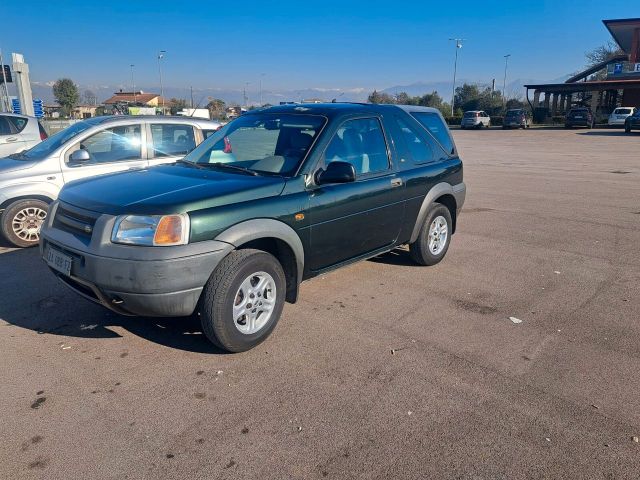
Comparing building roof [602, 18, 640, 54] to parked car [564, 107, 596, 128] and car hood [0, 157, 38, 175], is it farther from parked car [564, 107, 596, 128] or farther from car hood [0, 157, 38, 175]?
car hood [0, 157, 38, 175]

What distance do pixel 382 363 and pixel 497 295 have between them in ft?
6.29

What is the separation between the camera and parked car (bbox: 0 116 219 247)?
20.6 feet

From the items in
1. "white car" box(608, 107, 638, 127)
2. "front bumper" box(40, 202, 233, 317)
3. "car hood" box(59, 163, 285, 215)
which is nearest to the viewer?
"front bumper" box(40, 202, 233, 317)

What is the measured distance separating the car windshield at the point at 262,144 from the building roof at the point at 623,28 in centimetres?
5671

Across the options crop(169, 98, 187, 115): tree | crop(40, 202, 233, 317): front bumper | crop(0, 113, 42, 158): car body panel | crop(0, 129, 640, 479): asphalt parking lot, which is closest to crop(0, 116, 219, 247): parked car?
crop(0, 129, 640, 479): asphalt parking lot

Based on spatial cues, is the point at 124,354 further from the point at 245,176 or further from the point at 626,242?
the point at 626,242

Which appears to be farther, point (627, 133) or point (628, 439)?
point (627, 133)

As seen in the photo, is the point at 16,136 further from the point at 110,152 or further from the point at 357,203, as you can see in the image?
the point at 357,203

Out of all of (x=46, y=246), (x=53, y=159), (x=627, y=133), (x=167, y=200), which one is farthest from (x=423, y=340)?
(x=627, y=133)

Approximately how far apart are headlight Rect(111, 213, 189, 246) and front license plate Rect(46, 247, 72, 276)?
1.71ft

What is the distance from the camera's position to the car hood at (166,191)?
3375 mm

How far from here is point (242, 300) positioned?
143 inches

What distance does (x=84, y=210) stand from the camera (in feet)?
11.7

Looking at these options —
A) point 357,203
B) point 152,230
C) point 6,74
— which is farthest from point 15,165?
point 6,74
